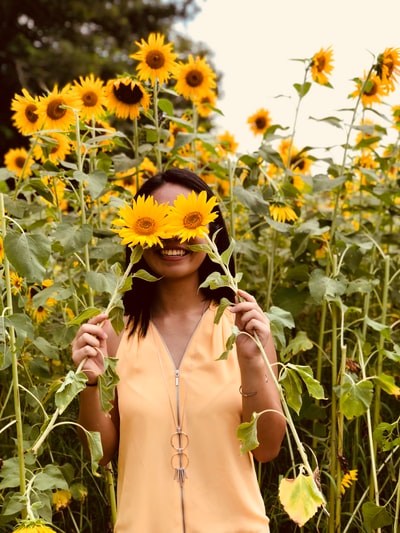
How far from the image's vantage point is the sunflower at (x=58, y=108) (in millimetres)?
1979

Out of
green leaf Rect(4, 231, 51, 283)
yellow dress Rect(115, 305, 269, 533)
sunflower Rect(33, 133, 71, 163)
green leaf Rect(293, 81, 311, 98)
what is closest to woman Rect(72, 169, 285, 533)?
yellow dress Rect(115, 305, 269, 533)

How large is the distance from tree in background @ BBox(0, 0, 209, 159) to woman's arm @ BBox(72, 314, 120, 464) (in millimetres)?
8858

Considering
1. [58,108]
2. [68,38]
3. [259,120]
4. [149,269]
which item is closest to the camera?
[149,269]

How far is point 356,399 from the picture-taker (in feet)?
5.58

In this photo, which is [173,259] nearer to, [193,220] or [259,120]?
[193,220]

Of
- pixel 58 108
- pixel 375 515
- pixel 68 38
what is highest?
pixel 68 38

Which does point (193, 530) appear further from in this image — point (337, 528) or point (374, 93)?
point (374, 93)

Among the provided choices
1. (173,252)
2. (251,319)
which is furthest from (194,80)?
(251,319)

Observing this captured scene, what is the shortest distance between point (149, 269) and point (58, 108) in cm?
52

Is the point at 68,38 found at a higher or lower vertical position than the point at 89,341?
higher

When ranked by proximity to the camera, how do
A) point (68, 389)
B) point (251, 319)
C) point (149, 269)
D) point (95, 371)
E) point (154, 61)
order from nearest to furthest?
point (68, 389) → point (251, 319) → point (95, 371) → point (149, 269) → point (154, 61)

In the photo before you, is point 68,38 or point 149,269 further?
point 68,38

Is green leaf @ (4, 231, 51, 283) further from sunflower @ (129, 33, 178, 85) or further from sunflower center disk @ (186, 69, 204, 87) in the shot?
sunflower center disk @ (186, 69, 204, 87)

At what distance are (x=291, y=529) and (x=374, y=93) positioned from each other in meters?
1.46
